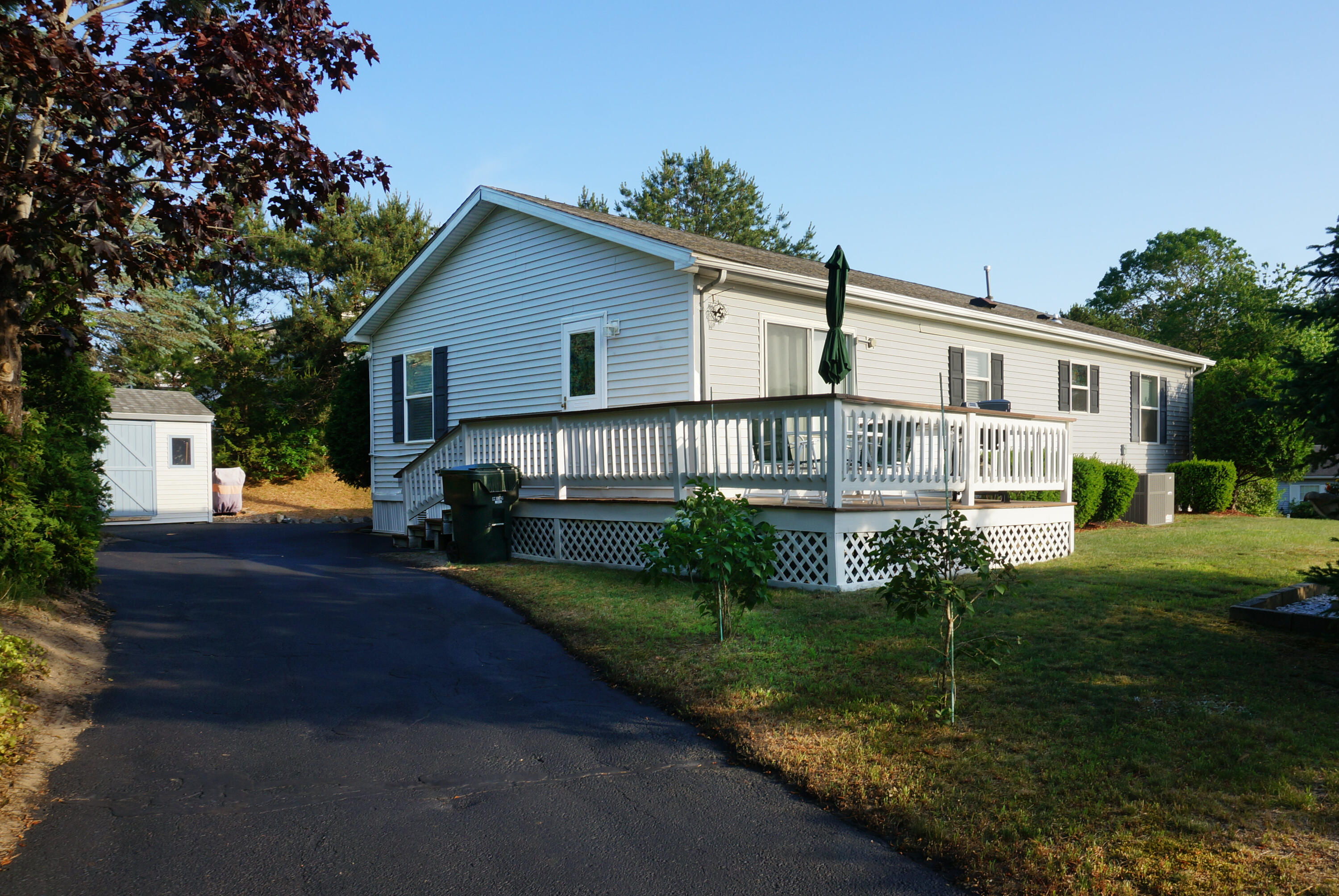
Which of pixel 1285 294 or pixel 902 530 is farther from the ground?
pixel 1285 294

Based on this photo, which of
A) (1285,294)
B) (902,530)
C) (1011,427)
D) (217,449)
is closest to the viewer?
(902,530)

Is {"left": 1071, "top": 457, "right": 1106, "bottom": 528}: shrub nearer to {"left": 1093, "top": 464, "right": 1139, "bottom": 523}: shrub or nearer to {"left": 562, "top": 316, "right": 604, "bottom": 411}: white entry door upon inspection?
{"left": 1093, "top": 464, "right": 1139, "bottom": 523}: shrub

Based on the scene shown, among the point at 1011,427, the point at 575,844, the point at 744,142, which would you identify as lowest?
the point at 575,844

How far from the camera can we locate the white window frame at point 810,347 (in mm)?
11234

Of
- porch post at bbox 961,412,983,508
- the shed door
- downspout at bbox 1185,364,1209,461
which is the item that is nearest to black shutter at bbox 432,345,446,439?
porch post at bbox 961,412,983,508

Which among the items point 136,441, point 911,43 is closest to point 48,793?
point 911,43

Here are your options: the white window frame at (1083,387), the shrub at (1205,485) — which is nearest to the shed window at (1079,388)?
the white window frame at (1083,387)

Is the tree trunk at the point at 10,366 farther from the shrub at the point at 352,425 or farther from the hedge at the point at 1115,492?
the hedge at the point at 1115,492

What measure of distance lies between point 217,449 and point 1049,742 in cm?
2824

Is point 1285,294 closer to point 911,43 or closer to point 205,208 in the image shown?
point 911,43

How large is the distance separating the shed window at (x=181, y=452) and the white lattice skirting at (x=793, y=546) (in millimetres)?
13458

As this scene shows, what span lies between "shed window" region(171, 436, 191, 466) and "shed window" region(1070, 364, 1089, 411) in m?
20.3

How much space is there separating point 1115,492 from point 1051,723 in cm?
1232

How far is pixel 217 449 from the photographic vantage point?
27.0 meters
